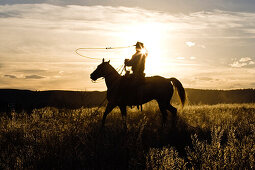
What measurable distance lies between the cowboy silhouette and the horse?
1.45ft

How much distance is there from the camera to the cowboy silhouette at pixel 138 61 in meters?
9.40

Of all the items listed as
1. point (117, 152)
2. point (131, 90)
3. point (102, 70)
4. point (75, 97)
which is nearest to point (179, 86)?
point (131, 90)

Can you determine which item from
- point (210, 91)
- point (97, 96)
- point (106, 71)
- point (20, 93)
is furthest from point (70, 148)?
point (210, 91)

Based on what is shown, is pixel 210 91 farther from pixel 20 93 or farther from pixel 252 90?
pixel 20 93

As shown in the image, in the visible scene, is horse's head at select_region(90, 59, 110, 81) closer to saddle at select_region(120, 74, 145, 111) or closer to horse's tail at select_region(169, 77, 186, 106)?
saddle at select_region(120, 74, 145, 111)

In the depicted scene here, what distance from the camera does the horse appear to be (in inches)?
378

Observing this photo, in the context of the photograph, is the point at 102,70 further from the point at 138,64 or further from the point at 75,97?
the point at 75,97

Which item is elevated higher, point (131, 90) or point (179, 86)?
point (179, 86)

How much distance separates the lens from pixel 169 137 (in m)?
7.71

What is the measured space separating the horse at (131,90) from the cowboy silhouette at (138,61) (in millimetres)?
441

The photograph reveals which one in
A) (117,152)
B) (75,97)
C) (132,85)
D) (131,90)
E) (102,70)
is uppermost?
(102,70)

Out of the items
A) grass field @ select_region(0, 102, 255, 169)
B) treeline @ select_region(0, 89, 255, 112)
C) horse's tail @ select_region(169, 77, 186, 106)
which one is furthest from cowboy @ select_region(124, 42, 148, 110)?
treeline @ select_region(0, 89, 255, 112)

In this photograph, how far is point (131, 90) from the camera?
9703mm

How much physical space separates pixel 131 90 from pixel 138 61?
111 centimetres
